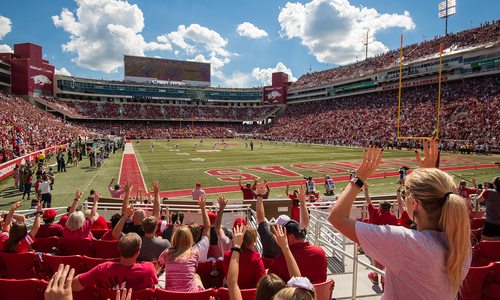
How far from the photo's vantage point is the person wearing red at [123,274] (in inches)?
131

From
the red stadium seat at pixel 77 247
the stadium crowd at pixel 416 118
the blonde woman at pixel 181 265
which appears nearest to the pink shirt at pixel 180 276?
the blonde woman at pixel 181 265

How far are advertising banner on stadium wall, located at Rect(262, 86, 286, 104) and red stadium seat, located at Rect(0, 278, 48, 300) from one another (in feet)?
343

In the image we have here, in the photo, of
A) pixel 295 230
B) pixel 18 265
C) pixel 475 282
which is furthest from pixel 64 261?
pixel 475 282

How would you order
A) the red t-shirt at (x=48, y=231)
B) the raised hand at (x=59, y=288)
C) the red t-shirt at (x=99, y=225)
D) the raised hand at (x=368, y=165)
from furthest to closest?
the red t-shirt at (x=99, y=225) < the red t-shirt at (x=48, y=231) < the raised hand at (x=368, y=165) < the raised hand at (x=59, y=288)

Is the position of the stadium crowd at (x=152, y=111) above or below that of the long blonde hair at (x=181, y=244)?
above

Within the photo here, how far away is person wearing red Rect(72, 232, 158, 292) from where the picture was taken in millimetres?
3320

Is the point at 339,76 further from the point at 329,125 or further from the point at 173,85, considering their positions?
the point at 173,85

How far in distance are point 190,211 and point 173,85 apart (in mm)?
98164

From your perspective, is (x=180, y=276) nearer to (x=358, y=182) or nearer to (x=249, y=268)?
(x=249, y=268)

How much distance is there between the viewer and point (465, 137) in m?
41.7

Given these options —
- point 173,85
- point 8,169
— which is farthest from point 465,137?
point 173,85

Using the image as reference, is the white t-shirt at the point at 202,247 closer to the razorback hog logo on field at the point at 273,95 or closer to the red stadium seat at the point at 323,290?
the red stadium seat at the point at 323,290

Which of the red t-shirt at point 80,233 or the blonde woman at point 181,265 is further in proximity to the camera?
the red t-shirt at point 80,233

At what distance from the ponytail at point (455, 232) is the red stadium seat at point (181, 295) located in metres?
2.39
